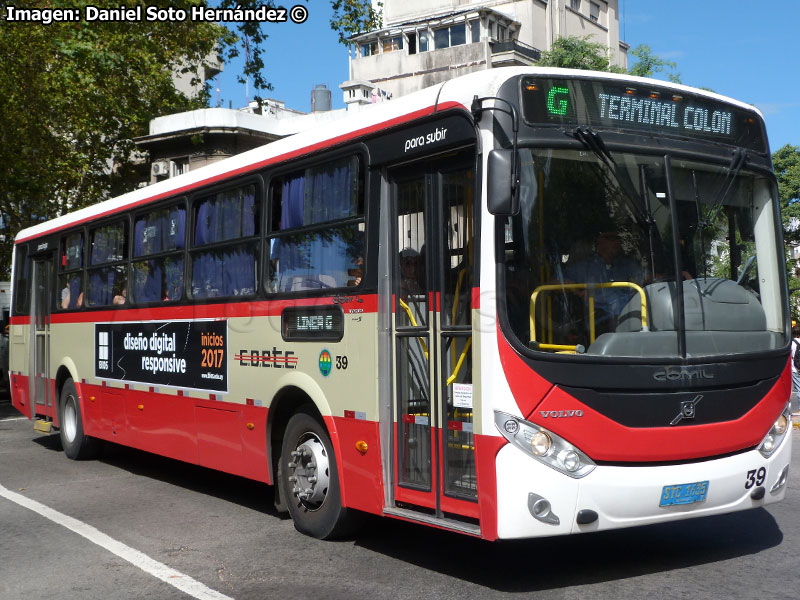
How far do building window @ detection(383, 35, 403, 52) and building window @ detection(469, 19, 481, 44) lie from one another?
6948 mm

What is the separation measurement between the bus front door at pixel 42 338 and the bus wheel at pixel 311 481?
6983mm

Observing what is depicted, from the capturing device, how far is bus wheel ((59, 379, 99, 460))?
42.6 ft

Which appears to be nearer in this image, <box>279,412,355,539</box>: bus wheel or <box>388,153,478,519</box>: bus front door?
<box>388,153,478,519</box>: bus front door

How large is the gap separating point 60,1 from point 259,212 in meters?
19.3

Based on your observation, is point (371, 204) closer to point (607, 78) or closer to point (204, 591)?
point (607, 78)

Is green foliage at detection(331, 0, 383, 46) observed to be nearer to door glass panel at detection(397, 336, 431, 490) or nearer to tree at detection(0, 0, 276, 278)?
tree at detection(0, 0, 276, 278)

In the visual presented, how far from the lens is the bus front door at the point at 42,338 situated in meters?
14.1

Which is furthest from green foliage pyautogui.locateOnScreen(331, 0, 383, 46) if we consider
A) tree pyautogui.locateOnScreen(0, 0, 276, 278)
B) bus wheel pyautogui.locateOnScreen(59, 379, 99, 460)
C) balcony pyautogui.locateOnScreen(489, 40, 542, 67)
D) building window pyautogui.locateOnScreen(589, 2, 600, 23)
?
building window pyautogui.locateOnScreen(589, 2, 600, 23)

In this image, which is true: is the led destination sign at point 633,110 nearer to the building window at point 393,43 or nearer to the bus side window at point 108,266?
the bus side window at point 108,266

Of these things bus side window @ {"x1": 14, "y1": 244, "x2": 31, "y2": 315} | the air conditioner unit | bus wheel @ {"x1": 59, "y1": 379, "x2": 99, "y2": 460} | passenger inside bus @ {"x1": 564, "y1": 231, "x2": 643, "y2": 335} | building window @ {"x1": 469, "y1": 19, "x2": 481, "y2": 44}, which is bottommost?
bus wheel @ {"x1": 59, "y1": 379, "x2": 99, "y2": 460}

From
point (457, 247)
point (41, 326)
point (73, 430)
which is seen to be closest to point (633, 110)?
point (457, 247)

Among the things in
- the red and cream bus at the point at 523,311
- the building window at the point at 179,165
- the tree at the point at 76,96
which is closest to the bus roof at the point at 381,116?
the red and cream bus at the point at 523,311

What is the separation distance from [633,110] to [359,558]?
354 centimetres

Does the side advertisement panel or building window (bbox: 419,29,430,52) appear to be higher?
building window (bbox: 419,29,430,52)
